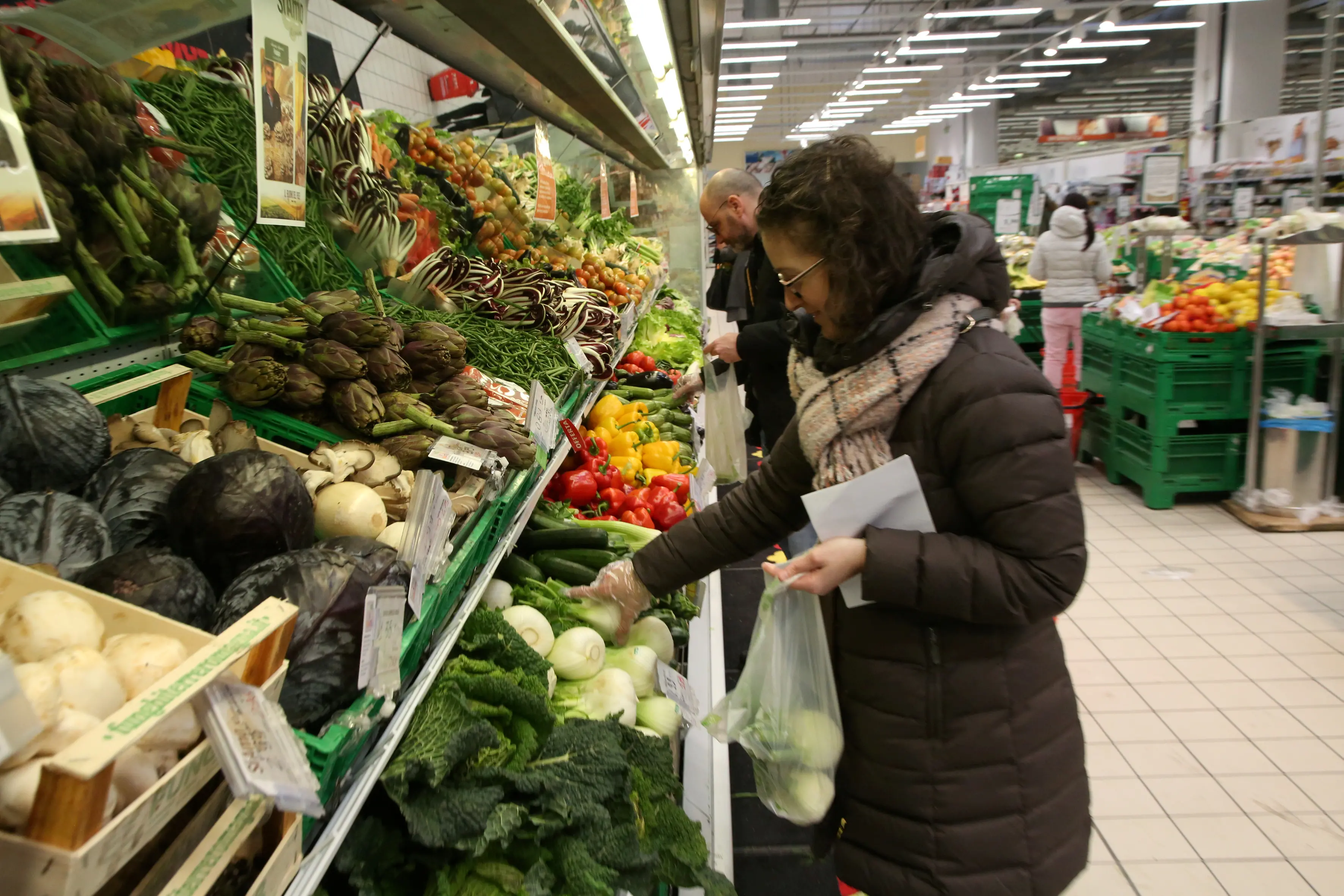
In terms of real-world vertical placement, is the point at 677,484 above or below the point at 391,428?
below

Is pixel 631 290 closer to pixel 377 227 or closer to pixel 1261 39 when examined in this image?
pixel 377 227

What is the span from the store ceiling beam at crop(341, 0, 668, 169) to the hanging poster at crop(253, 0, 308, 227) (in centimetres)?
63

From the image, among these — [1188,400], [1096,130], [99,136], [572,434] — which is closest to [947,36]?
[1188,400]

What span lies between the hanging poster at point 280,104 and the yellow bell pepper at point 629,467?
206 centimetres

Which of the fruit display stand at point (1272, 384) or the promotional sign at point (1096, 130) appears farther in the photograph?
the promotional sign at point (1096, 130)

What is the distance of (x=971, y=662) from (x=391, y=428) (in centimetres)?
122

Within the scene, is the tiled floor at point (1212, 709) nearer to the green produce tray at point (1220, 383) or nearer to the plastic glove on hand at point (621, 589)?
the green produce tray at point (1220, 383)

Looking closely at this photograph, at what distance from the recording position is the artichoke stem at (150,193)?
5.19ft

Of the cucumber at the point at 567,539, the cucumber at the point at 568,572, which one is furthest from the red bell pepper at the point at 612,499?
the cucumber at the point at 568,572

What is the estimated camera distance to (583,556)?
2.47 m

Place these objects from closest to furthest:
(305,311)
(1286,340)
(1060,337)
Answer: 1. (305,311)
2. (1286,340)
3. (1060,337)

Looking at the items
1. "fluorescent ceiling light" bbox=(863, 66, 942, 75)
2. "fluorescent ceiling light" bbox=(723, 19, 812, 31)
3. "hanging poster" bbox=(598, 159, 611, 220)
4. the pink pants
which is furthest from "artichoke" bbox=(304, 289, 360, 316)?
"fluorescent ceiling light" bbox=(863, 66, 942, 75)

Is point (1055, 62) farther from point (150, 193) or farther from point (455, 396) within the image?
point (150, 193)

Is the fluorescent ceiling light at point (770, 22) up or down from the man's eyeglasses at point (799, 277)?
up
